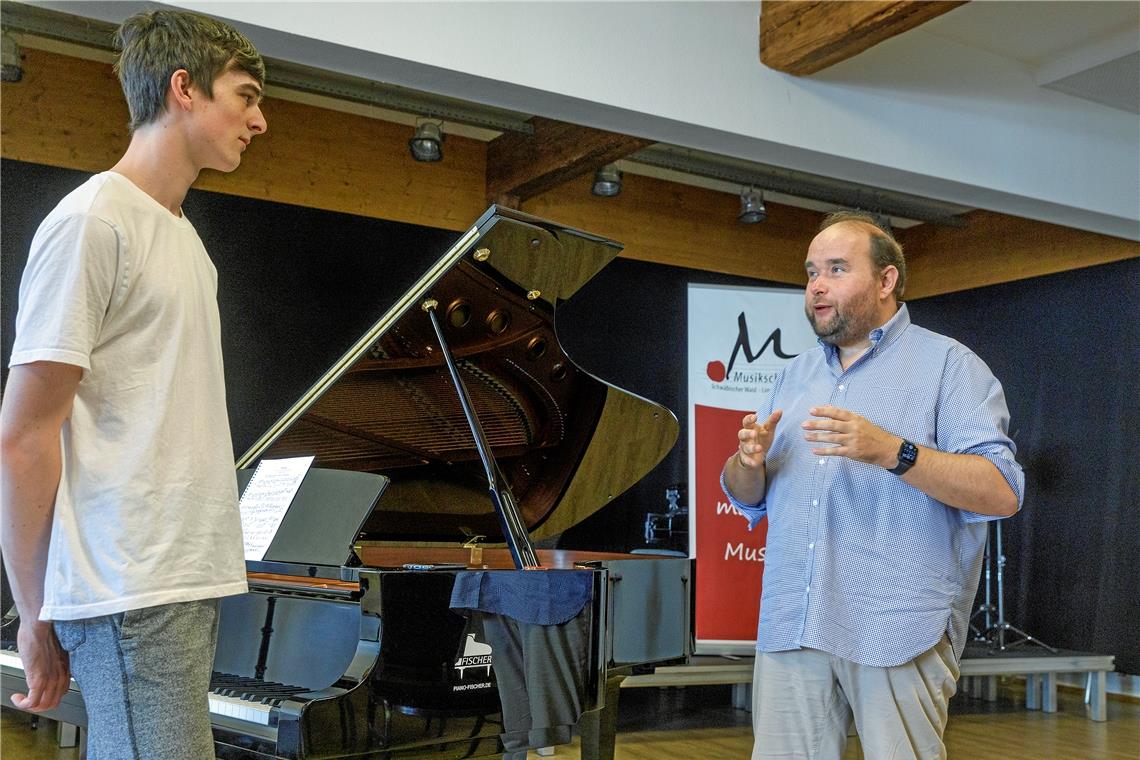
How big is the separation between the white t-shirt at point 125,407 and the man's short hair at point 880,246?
147 cm

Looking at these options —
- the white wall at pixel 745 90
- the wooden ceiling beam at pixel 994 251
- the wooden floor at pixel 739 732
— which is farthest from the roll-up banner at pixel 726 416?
the wooden ceiling beam at pixel 994 251

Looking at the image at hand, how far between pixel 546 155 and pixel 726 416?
73.7 inches

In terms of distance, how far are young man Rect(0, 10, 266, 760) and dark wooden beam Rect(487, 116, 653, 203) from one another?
431 centimetres

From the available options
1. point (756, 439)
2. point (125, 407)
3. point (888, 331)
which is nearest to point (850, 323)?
point (888, 331)

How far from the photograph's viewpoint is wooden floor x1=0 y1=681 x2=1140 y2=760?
4863 mm

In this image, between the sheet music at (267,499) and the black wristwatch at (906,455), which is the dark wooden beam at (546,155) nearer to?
the sheet music at (267,499)

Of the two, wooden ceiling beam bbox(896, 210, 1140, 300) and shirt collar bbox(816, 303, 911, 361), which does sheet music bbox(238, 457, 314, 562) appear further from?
wooden ceiling beam bbox(896, 210, 1140, 300)

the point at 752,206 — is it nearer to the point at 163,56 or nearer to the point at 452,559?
the point at 452,559

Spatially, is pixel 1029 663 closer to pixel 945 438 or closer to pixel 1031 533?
pixel 1031 533

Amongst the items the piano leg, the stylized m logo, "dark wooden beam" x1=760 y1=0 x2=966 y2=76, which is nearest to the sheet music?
the piano leg

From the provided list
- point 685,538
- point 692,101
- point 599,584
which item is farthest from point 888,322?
point 685,538

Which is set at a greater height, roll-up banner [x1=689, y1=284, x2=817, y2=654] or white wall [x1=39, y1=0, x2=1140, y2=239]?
white wall [x1=39, y1=0, x2=1140, y2=239]

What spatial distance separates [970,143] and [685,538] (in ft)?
9.58

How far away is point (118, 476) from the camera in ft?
3.87
